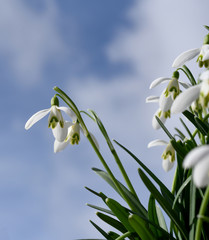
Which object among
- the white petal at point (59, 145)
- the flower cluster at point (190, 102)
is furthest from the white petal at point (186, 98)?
→ the white petal at point (59, 145)

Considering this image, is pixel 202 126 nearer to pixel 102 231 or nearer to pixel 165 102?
pixel 165 102

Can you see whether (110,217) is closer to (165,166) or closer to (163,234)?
(163,234)

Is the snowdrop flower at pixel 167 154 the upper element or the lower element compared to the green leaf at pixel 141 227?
upper

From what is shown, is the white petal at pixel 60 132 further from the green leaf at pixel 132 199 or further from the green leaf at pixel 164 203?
the green leaf at pixel 164 203

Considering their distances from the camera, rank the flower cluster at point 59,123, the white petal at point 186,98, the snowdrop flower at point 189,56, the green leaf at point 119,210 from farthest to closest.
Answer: the snowdrop flower at point 189,56, the flower cluster at point 59,123, the green leaf at point 119,210, the white petal at point 186,98

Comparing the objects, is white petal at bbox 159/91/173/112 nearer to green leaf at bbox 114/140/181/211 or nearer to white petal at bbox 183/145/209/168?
green leaf at bbox 114/140/181/211

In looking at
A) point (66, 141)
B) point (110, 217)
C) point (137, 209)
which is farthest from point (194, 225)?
point (66, 141)

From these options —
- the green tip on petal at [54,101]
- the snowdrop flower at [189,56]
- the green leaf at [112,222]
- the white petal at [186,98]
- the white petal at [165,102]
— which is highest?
the green tip on petal at [54,101]

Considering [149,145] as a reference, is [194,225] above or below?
below
